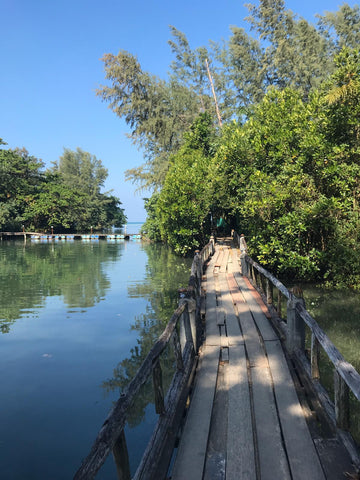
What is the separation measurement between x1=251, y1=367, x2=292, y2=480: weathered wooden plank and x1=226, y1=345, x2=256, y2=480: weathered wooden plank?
96mm

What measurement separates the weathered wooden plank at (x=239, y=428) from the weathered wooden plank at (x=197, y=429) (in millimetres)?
261

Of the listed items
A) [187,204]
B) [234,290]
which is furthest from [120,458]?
[187,204]

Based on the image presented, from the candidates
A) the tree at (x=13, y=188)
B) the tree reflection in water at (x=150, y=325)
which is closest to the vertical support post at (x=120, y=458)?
the tree reflection in water at (x=150, y=325)

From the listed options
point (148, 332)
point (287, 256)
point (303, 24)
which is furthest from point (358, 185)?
point (303, 24)

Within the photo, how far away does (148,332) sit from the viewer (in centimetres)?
1178

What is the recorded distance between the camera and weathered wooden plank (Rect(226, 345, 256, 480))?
11.6 ft

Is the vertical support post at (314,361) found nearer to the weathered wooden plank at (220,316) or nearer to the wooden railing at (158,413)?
the wooden railing at (158,413)

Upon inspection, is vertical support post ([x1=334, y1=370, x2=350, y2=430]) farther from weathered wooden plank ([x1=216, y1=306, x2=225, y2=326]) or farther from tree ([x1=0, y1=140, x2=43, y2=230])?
tree ([x1=0, y1=140, x2=43, y2=230])

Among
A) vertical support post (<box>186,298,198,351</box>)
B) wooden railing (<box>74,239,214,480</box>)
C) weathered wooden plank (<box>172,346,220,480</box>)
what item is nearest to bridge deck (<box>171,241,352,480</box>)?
weathered wooden plank (<box>172,346,220,480</box>)

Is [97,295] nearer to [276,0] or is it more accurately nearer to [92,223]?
[276,0]

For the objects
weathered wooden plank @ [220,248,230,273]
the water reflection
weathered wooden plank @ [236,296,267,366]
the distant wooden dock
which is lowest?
the water reflection

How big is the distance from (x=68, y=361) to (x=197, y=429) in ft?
20.8

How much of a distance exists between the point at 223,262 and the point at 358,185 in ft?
24.0

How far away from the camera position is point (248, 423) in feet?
14.2
